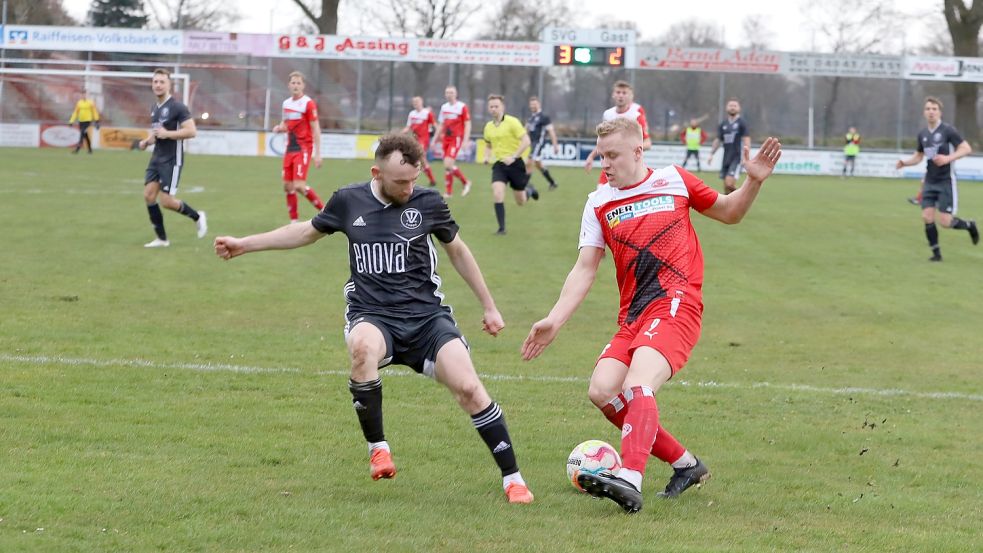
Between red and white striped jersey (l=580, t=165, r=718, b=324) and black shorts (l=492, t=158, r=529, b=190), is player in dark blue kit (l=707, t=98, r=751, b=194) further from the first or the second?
red and white striped jersey (l=580, t=165, r=718, b=324)

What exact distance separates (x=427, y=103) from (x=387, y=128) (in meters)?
1.72

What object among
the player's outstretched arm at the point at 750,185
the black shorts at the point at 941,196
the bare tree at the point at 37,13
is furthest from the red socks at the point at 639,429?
the bare tree at the point at 37,13

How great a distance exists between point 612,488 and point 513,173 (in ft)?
43.8

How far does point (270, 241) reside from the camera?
5.59m

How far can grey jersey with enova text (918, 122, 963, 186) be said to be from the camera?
15.4 metres

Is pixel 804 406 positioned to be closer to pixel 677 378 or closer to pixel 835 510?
pixel 677 378

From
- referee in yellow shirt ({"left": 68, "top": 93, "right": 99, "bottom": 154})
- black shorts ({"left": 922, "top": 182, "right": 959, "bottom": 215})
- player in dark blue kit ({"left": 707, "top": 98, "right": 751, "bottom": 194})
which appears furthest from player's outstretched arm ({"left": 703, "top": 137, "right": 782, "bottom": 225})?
referee in yellow shirt ({"left": 68, "top": 93, "right": 99, "bottom": 154})

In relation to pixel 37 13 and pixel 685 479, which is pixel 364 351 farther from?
pixel 37 13

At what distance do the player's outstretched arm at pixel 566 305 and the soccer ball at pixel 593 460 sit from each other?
0.48 meters

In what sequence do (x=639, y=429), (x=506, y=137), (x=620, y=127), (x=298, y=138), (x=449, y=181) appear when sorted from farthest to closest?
(x=449, y=181), (x=506, y=137), (x=298, y=138), (x=620, y=127), (x=639, y=429)

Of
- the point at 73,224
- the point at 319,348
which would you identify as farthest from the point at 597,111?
the point at 319,348

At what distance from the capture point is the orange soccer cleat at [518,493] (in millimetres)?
5148

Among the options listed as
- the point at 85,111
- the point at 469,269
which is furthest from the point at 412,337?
the point at 85,111

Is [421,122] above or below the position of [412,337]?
above
